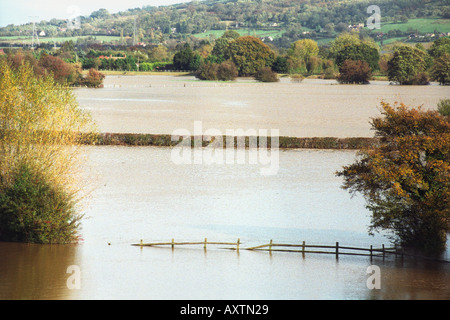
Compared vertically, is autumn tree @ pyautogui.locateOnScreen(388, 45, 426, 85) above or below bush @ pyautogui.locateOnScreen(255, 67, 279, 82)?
above

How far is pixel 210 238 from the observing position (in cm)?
2017

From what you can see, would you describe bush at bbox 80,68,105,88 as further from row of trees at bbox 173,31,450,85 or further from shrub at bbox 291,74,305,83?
shrub at bbox 291,74,305,83

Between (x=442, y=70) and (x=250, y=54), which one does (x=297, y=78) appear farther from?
(x=442, y=70)

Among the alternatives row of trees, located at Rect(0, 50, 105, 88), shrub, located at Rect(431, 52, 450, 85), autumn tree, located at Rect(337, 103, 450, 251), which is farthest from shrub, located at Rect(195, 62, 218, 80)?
autumn tree, located at Rect(337, 103, 450, 251)

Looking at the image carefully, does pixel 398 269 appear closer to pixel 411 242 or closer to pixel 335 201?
pixel 411 242

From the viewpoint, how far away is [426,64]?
107312 mm

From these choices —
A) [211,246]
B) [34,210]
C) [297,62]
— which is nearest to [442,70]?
[297,62]

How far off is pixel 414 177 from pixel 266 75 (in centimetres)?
10715

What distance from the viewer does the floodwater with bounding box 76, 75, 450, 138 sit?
51188 mm

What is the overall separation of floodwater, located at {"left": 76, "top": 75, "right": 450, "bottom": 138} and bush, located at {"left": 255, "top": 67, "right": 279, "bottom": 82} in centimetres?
1748

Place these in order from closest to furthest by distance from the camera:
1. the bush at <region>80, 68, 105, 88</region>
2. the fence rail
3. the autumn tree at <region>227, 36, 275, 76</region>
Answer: the fence rail < the bush at <region>80, 68, 105, 88</region> < the autumn tree at <region>227, 36, 275, 76</region>

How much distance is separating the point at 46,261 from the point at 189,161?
18.9 m

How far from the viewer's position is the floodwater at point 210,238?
14.8 m

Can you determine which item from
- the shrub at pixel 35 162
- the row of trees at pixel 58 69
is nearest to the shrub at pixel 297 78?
the row of trees at pixel 58 69
